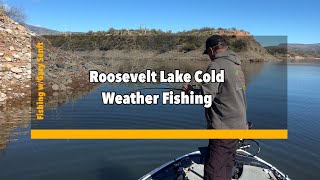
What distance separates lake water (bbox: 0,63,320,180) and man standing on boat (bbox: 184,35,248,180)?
3.73 m

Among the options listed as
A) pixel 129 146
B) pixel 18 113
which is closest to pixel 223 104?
pixel 129 146

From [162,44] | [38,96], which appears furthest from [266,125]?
[162,44]

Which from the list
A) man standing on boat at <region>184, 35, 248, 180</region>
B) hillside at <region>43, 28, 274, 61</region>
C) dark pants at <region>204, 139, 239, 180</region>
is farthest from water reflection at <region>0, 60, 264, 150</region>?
hillside at <region>43, 28, 274, 61</region>

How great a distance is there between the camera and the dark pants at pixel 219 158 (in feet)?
16.8

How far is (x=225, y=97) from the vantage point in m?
4.94

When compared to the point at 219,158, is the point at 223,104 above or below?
above

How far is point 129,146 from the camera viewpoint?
34.8ft

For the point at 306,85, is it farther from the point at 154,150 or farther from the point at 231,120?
the point at 231,120

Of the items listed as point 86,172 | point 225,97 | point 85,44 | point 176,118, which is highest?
point 85,44

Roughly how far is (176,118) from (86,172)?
617 centimetres

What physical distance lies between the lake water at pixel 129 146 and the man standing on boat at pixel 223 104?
147 inches

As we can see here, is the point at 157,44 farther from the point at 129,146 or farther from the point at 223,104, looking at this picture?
the point at 223,104

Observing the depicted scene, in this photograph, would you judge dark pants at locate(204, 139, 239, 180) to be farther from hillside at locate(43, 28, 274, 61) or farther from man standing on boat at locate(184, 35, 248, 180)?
hillside at locate(43, 28, 274, 61)

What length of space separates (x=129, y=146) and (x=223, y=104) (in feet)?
20.2
